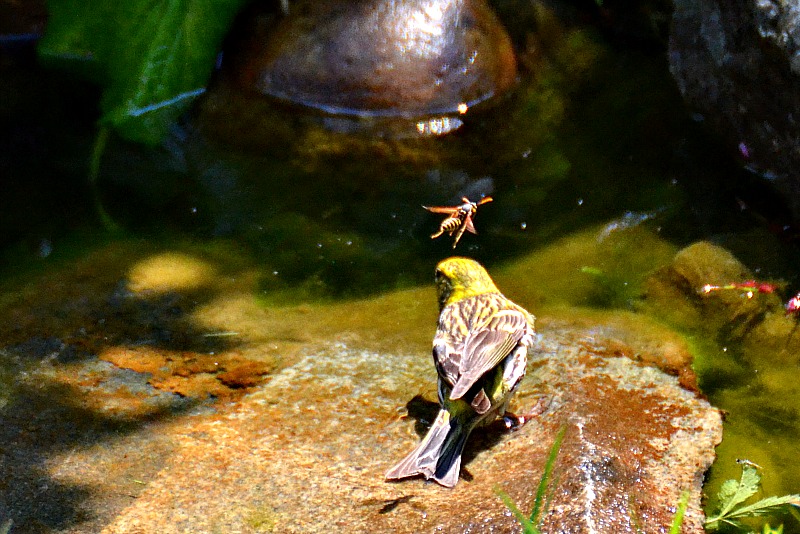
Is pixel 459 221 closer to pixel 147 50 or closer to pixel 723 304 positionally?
pixel 723 304

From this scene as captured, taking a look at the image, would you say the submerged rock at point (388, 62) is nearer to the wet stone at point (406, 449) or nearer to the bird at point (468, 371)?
the bird at point (468, 371)

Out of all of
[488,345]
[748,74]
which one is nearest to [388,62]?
[748,74]

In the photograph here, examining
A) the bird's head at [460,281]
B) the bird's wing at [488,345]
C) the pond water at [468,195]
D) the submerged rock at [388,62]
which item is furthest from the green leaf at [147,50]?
the bird's wing at [488,345]

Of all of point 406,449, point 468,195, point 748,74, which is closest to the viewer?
point 406,449

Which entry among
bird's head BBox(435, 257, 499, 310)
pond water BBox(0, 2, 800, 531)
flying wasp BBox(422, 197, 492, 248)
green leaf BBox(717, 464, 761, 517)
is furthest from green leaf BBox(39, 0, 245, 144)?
green leaf BBox(717, 464, 761, 517)

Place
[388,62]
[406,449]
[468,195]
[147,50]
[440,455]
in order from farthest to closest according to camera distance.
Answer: [147,50] < [388,62] < [468,195] < [406,449] < [440,455]

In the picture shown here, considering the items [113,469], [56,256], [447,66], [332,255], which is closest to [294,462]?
[113,469]

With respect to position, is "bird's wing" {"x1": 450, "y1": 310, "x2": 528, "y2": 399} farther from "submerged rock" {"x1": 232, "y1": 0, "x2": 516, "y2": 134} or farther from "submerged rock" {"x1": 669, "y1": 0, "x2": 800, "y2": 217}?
"submerged rock" {"x1": 232, "y1": 0, "x2": 516, "y2": 134}
